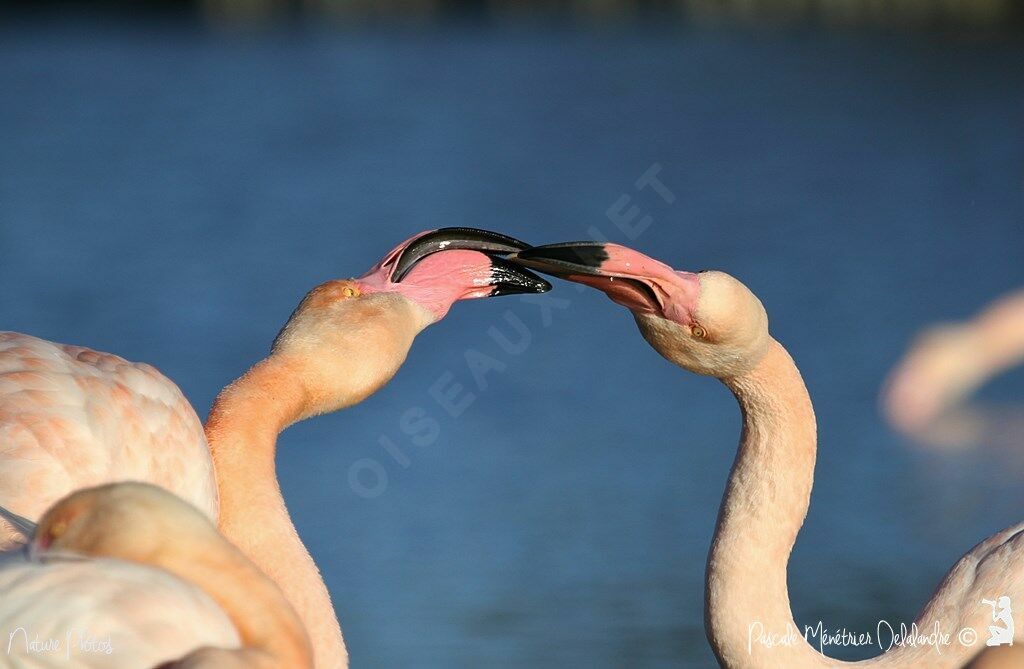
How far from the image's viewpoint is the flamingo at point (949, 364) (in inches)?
323

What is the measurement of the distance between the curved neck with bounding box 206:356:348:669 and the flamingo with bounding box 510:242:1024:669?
61 centimetres

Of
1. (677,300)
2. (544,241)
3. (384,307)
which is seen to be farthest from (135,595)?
(544,241)

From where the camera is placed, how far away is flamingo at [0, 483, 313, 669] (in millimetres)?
2295

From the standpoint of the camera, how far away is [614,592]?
18.9 feet

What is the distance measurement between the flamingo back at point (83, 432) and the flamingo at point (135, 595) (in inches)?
29.4

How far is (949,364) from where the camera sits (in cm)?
903

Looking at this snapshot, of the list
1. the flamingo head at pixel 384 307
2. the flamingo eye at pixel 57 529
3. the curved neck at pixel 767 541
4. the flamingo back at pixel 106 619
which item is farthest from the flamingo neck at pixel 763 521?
the flamingo eye at pixel 57 529

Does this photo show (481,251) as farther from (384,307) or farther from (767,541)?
(767,541)

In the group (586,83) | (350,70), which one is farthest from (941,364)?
(350,70)

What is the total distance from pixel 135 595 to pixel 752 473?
1598 millimetres

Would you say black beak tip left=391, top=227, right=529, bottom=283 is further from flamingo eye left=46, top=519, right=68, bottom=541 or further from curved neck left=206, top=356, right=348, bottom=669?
flamingo eye left=46, top=519, right=68, bottom=541

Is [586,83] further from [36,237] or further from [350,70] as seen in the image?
[36,237]

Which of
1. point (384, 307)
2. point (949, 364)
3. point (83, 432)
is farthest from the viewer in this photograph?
point (949, 364)

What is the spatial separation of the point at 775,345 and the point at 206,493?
128cm
